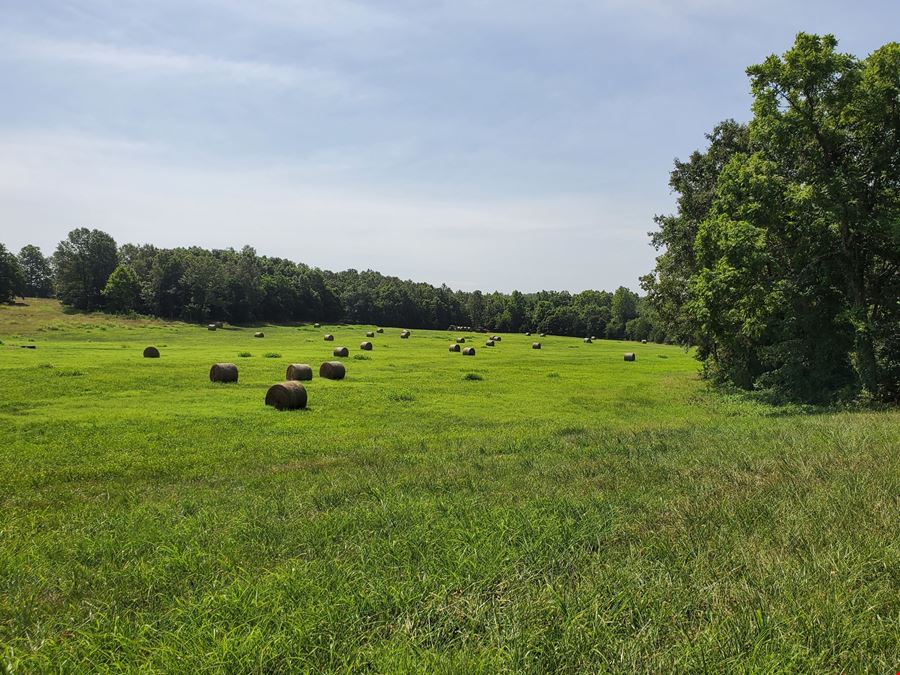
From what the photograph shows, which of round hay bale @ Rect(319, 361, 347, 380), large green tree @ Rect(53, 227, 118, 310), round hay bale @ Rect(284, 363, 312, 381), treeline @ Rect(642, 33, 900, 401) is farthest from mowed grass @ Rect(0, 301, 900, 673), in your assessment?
large green tree @ Rect(53, 227, 118, 310)

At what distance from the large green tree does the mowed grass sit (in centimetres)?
10038

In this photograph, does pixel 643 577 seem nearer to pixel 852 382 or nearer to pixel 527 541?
pixel 527 541

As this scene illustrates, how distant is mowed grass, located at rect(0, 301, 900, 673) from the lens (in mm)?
3793

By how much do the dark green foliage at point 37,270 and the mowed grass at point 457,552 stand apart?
15816cm

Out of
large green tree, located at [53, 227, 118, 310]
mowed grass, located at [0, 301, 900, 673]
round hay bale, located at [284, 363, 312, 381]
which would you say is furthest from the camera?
large green tree, located at [53, 227, 118, 310]

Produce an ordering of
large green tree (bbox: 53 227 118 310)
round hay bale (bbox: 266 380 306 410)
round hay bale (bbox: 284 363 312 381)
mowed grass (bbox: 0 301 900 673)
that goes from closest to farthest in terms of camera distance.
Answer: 1. mowed grass (bbox: 0 301 900 673)
2. round hay bale (bbox: 266 380 306 410)
3. round hay bale (bbox: 284 363 312 381)
4. large green tree (bbox: 53 227 118 310)

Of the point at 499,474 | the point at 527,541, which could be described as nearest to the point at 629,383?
the point at 499,474

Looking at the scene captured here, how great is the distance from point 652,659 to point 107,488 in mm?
10251

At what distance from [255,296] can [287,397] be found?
94333 millimetres

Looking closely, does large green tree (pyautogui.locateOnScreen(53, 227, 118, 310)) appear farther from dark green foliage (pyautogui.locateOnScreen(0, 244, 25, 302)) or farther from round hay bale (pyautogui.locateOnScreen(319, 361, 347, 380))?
round hay bale (pyautogui.locateOnScreen(319, 361, 347, 380))

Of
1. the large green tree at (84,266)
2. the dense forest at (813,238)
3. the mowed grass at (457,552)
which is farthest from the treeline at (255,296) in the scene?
the mowed grass at (457,552)

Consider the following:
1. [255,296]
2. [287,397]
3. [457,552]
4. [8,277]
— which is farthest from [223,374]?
[8,277]

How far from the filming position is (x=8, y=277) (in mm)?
91938

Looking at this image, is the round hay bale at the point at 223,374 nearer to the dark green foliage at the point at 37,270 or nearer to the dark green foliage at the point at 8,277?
the dark green foliage at the point at 8,277
